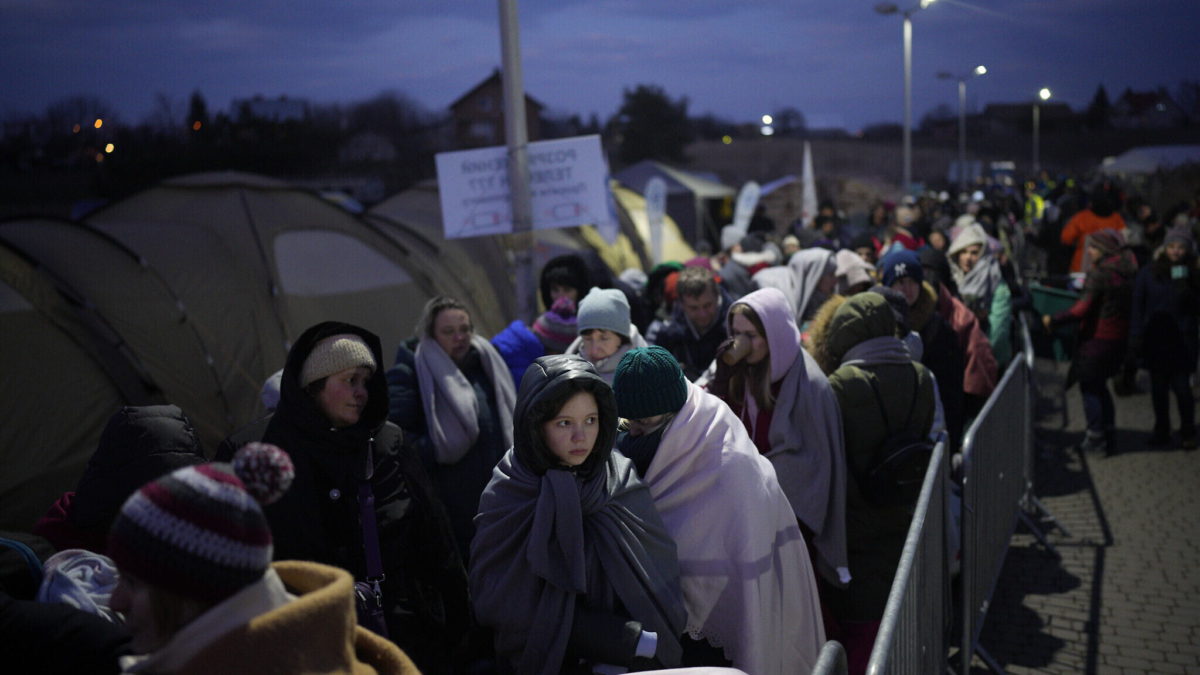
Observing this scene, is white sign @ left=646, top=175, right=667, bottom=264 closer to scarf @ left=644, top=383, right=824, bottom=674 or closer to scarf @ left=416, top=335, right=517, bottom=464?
scarf @ left=416, top=335, right=517, bottom=464

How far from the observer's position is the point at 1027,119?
84.1m

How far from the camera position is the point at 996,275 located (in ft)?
29.2

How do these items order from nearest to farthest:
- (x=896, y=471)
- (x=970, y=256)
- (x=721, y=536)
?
(x=721, y=536), (x=896, y=471), (x=970, y=256)

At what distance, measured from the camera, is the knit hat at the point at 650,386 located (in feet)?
10.9

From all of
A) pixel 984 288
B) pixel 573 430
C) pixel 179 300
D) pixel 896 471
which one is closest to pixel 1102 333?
pixel 984 288

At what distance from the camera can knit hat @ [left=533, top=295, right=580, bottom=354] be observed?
A: 6062 millimetres

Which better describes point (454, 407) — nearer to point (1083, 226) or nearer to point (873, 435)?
point (873, 435)

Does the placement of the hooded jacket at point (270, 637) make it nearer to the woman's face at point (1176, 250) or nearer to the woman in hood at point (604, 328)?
the woman in hood at point (604, 328)

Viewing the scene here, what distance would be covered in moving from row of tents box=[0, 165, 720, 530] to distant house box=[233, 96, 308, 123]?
16182mm

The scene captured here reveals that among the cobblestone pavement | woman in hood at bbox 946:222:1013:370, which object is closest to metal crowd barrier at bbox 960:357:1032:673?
the cobblestone pavement

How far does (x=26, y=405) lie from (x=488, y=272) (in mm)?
6199

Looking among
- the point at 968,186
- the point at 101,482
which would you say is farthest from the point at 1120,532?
the point at 968,186

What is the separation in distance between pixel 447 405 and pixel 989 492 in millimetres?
2998

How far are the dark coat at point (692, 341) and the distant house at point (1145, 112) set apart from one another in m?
48.6
